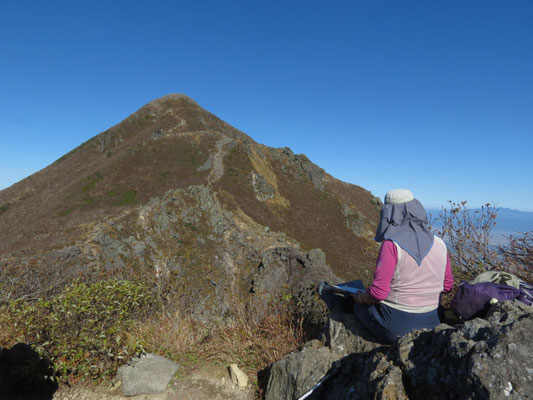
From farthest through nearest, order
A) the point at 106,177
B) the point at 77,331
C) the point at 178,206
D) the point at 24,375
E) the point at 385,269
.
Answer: the point at 106,177
the point at 178,206
the point at 77,331
the point at 24,375
the point at 385,269

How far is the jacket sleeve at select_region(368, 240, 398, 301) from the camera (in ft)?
11.3

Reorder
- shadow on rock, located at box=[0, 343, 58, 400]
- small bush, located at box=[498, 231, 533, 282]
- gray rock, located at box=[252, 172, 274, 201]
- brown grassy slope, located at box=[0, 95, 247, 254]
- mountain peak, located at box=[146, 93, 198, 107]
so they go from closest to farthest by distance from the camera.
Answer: shadow on rock, located at box=[0, 343, 58, 400], small bush, located at box=[498, 231, 533, 282], brown grassy slope, located at box=[0, 95, 247, 254], gray rock, located at box=[252, 172, 274, 201], mountain peak, located at box=[146, 93, 198, 107]

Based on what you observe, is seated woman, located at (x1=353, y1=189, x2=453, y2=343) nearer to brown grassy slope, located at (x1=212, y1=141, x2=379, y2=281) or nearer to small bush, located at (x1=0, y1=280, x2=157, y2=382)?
small bush, located at (x1=0, y1=280, x2=157, y2=382)

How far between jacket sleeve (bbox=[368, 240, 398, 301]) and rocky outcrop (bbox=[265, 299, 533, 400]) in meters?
0.56

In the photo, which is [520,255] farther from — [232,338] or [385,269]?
[232,338]

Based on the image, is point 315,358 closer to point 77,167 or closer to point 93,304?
point 93,304

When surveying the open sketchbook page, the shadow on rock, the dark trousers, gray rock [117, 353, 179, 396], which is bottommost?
gray rock [117, 353, 179, 396]

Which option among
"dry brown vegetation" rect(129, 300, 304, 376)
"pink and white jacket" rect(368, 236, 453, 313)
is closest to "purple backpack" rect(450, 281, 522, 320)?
"pink and white jacket" rect(368, 236, 453, 313)

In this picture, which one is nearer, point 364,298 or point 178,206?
point 364,298

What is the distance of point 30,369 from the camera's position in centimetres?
399

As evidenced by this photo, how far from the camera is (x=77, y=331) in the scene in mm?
4574

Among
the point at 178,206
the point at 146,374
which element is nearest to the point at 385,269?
the point at 146,374

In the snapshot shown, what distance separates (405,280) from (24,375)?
538 centimetres

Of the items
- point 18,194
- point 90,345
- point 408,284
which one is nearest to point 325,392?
point 408,284
